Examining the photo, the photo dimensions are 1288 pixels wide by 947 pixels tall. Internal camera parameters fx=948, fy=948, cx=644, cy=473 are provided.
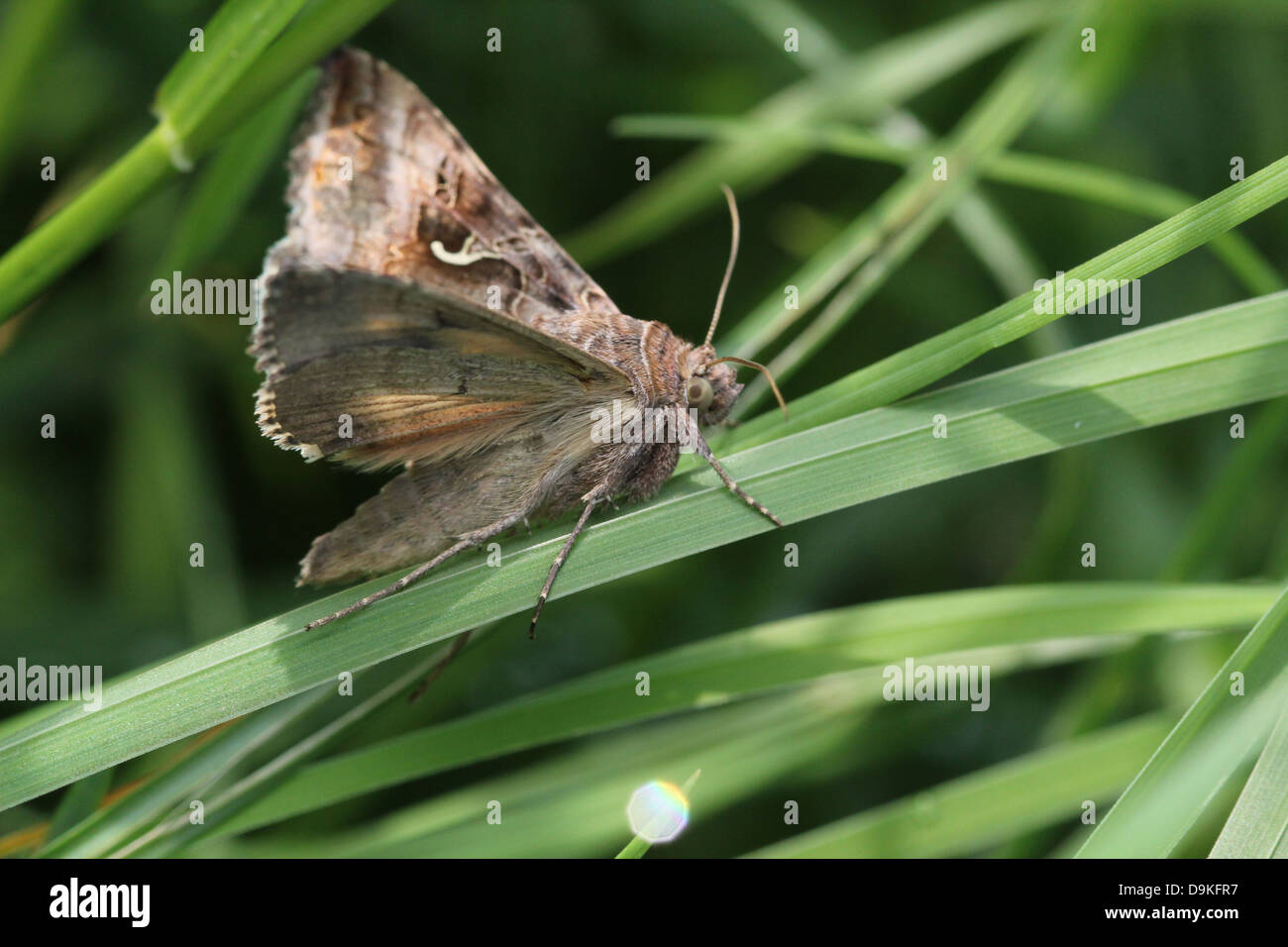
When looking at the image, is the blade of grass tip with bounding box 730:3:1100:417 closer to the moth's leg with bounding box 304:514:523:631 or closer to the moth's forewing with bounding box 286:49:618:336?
the moth's forewing with bounding box 286:49:618:336

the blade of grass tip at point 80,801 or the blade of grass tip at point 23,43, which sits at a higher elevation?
the blade of grass tip at point 23,43

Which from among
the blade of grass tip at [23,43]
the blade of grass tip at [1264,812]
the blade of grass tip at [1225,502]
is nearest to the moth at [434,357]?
the blade of grass tip at [23,43]

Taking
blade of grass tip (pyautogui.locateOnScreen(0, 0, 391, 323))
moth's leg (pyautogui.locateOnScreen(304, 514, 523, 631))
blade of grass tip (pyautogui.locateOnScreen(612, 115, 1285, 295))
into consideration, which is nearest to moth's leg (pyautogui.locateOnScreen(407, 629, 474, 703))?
moth's leg (pyautogui.locateOnScreen(304, 514, 523, 631))

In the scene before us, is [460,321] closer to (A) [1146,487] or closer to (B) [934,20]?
(A) [1146,487]

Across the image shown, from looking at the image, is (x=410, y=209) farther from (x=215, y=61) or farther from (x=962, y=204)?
(x=962, y=204)

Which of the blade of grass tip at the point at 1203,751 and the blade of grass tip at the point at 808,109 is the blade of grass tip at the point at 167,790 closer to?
the blade of grass tip at the point at 1203,751

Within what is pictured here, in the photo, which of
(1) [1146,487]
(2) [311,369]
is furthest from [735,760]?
(1) [1146,487]

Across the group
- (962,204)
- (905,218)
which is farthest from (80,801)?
(962,204)
